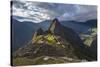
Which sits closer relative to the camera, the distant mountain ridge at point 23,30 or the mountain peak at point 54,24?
the distant mountain ridge at point 23,30

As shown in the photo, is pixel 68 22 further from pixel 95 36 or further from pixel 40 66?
pixel 40 66

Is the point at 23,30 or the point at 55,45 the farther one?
the point at 55,45

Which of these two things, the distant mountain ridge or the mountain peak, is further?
the mountain peak

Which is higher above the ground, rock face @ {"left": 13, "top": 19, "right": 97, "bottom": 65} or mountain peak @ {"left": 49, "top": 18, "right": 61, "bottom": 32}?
mountain peak @ {"left": 49, "top": 18, "right": 61, "bottom": 32}

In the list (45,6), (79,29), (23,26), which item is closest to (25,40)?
(23,26)

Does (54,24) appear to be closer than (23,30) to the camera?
No

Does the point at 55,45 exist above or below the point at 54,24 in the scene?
below

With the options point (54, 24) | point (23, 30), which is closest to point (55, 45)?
point (54, 24)

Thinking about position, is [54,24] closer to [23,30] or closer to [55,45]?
[55,45]
